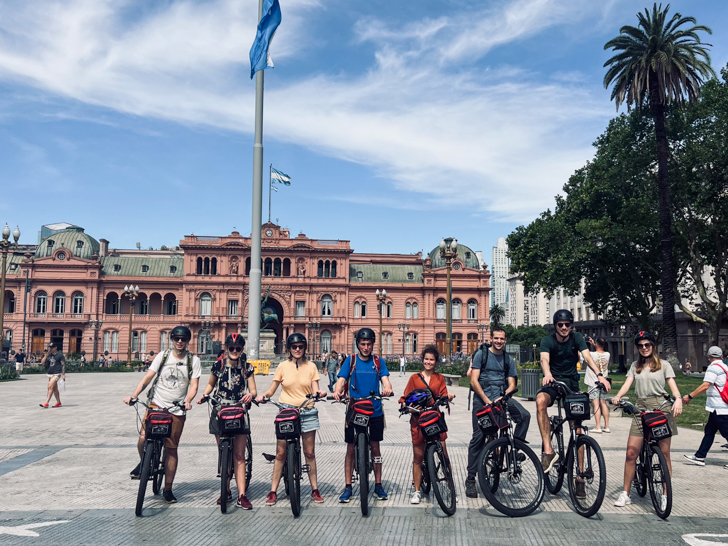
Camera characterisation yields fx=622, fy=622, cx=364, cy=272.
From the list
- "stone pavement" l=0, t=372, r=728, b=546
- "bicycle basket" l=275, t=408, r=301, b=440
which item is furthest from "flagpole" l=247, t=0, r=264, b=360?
"bicycle basket" l=275, t=408, r=301, b=440

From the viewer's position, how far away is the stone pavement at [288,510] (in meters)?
5.96

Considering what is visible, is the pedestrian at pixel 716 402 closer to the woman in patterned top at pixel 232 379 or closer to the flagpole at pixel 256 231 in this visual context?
the woman in patterned top at pixel 232 379

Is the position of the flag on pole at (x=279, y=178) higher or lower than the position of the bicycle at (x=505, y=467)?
higher

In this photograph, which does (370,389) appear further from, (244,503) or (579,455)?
(579,455)

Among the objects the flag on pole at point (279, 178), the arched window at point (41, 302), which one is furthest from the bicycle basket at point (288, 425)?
the arched window at point (41, 302)

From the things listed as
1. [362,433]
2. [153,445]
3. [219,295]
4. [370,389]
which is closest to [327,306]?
[219,295]

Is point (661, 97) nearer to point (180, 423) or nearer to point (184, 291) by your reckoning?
point (180, 423)

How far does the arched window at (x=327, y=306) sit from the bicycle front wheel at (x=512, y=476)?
64.8 metres

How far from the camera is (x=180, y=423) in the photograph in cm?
718

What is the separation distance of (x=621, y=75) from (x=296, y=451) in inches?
1143

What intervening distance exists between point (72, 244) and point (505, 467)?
75540mm

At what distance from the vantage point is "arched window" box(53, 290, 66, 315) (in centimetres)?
6956

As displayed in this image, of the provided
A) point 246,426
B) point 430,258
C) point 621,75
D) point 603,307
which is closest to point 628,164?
point 621,75

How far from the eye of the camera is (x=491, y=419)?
7.10 metres
